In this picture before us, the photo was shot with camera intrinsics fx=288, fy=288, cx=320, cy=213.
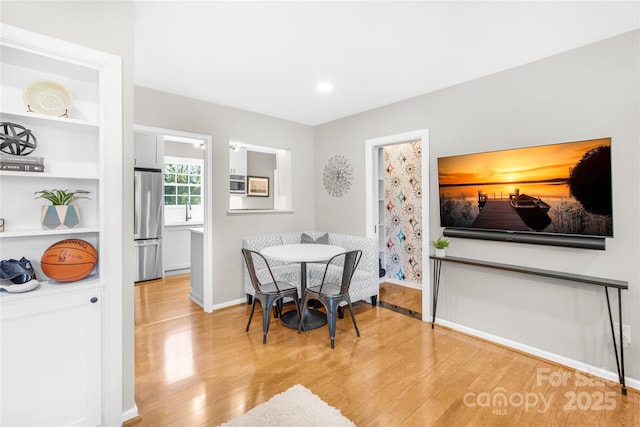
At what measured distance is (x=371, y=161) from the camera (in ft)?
13.3

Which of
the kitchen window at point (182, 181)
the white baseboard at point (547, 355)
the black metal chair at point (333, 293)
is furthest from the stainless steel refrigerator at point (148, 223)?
the white baseboard at point (547, 355)

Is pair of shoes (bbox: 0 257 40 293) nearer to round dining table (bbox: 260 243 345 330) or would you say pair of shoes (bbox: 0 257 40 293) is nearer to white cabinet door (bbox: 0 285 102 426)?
white cabinet door (bbox: 0 285 102 426)

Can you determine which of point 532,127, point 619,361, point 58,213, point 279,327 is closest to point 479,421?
point 619,361

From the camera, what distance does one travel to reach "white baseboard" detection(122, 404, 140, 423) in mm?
→ 1812

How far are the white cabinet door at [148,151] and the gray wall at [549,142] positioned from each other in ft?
13.6

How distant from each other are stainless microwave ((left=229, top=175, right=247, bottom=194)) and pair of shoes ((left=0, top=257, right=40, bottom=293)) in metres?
3.95

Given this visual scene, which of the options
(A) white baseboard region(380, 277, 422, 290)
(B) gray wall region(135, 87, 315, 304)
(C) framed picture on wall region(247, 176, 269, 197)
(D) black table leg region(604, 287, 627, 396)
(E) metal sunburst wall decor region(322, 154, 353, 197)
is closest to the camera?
(D) black table leg region(604, 287, 627, 396)

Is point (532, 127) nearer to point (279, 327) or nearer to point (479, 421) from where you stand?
point (479, 421)

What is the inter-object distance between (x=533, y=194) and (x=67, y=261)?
3.47 meters

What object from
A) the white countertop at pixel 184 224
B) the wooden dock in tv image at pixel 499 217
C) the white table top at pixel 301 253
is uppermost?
the wooden dock in tv image at pixel 499 217

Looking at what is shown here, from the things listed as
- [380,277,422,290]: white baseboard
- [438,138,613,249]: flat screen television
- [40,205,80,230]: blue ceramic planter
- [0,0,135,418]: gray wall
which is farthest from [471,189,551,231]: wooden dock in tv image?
[40,205,80,230]: blue ceramic planter

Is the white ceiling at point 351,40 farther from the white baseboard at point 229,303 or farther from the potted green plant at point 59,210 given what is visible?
the white baseboard at point 229,303

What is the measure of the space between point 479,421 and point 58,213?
2.87 metres

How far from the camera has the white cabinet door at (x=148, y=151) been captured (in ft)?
16.0
